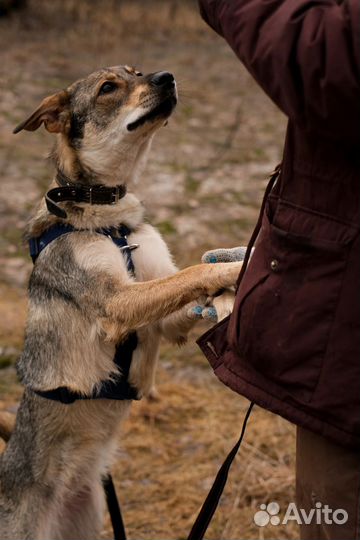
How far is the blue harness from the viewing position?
339 cm

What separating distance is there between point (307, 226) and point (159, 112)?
5.41 ft

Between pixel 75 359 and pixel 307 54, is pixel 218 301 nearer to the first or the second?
pixel 75 359

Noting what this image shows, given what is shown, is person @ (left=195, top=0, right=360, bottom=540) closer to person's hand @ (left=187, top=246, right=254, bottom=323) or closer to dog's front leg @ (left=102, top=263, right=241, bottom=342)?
person's hand @ (left=187, top=246, right=254, bottom=323)

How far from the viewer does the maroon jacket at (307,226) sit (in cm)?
181

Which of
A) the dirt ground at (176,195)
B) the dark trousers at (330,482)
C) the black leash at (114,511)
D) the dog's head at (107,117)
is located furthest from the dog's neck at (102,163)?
the dark trousers at (330,482)

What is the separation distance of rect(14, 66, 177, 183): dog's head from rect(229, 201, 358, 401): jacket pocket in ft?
4.87

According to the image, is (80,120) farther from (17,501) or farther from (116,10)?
(116,10)

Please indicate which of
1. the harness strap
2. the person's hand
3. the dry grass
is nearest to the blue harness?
the harness strap

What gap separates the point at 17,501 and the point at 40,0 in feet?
39.6

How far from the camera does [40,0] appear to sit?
13.8m

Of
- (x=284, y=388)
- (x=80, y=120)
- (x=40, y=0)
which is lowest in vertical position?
(x=40, y=0)

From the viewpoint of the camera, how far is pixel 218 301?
9.48 ft

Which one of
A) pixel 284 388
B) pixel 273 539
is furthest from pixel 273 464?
pixel 284 388

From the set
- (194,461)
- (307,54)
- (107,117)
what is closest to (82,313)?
(107,117)
